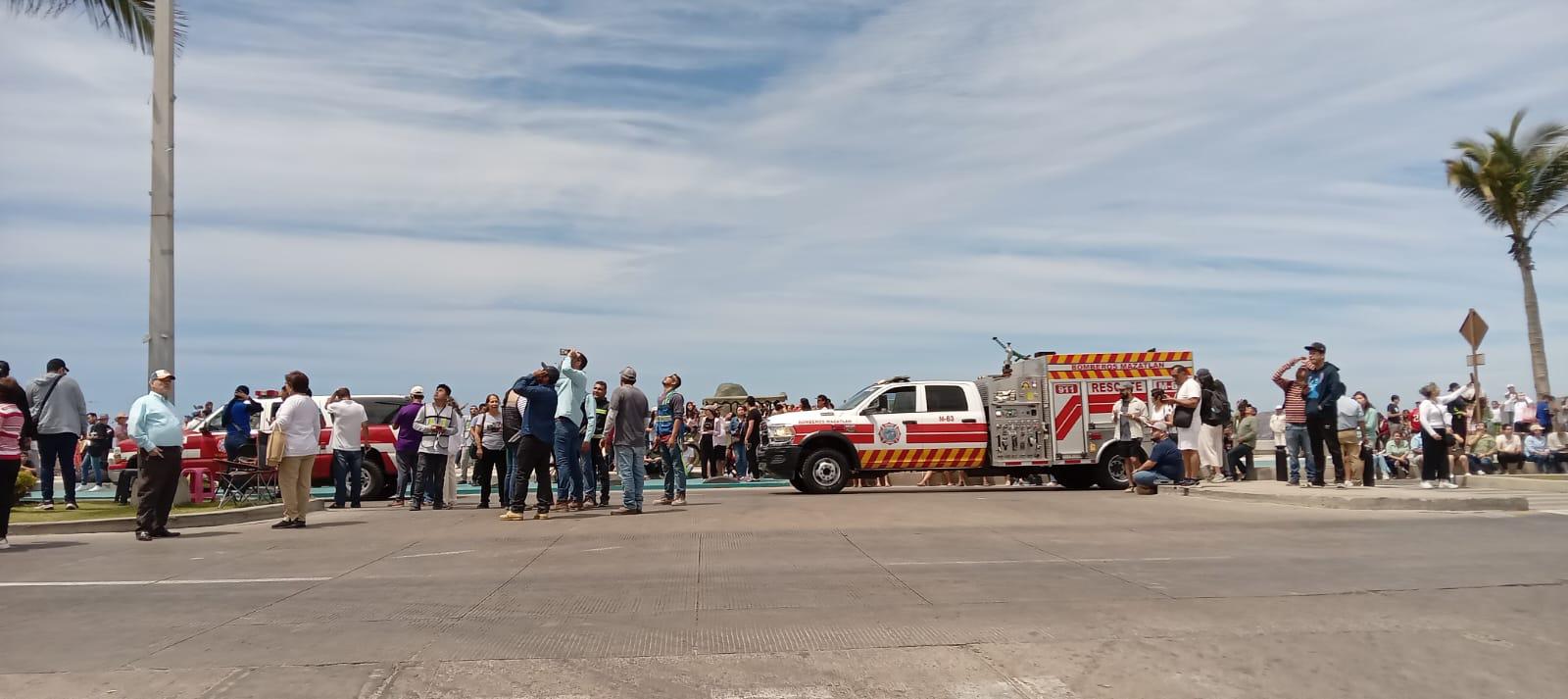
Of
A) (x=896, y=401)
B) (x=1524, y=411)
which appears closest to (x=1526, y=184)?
(x=1524, y=411)

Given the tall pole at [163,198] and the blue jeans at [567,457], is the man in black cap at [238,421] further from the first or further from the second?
the blue jeans at [567,457]

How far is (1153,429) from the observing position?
18.8 metres

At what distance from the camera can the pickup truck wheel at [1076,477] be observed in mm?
21531

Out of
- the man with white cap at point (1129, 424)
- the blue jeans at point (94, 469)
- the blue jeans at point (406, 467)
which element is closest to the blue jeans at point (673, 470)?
the blue jeans at point (406, 467)

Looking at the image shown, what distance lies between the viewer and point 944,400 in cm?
2056

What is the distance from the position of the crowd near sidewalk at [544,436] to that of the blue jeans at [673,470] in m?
0.02

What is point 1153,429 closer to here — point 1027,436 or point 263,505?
point 1027,436

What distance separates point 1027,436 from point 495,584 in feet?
44.0

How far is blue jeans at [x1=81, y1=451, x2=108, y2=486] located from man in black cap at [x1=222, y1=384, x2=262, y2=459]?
871 cm

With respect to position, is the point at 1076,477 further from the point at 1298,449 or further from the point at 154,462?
the point at 154,462

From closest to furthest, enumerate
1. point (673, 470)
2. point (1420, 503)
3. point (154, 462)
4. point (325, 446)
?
point (154, 462) → point (1420, 503) → point (673, 470) → point (325, 446)

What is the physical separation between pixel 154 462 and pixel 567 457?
4579mm

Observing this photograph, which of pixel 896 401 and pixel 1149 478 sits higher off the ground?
pixel 896 401

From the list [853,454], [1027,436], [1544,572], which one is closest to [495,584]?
[1544,572]
